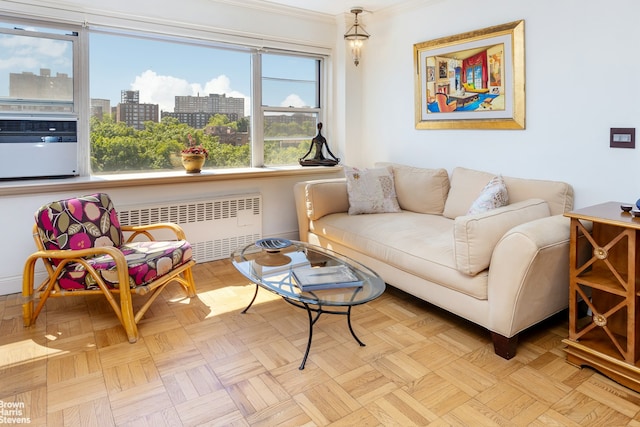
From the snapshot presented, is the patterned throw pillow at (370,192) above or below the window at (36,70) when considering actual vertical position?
below

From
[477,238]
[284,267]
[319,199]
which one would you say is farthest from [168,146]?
[477,238]

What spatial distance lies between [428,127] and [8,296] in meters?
3.52

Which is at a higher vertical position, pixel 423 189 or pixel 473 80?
pixel 473 80

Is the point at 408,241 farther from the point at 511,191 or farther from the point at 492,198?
the point at 511,191

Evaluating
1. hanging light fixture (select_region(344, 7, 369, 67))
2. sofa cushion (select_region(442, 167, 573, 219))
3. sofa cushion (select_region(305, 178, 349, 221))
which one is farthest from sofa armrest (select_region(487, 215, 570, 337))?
hanging light fixture (select_region(344, 7, 369, 67))

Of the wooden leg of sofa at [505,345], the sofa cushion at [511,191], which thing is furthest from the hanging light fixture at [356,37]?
the wooden leg of sofa at [505,345]

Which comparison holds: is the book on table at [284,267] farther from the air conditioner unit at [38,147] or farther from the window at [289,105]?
the window at [289,105]

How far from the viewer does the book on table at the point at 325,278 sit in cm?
214

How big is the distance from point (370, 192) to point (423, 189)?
0.44 meters

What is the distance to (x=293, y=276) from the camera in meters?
2.29

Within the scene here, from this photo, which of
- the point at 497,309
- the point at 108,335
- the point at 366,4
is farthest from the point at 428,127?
the point at 108,335

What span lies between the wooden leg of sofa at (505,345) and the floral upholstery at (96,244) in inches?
76.1

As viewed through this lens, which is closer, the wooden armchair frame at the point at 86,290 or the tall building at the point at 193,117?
the wooden armchair frame at the point at 86,290

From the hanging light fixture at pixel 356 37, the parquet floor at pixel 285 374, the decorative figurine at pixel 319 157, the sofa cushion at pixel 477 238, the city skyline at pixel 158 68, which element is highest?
the hanging light fixture at pixel 356 37
